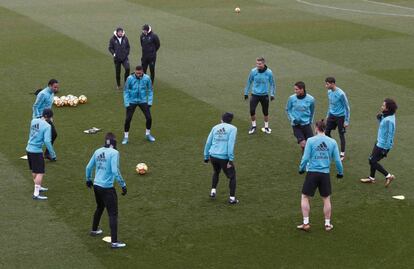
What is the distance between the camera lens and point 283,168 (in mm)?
18750

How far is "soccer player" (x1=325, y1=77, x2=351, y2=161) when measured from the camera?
61.7ft

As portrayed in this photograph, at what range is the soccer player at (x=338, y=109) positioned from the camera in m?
18.8

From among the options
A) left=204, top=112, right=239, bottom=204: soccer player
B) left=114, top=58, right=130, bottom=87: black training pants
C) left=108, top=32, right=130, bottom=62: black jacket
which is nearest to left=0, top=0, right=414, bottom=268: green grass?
left=114, top=58, right=130, bottom=87: black training pants

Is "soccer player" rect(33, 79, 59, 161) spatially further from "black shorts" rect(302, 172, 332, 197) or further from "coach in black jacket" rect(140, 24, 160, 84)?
"coach in black jacket" rect(140, 24, 160, 84)

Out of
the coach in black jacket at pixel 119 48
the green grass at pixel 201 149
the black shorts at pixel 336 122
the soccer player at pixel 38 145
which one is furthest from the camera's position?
the coach in black jacket at pixel 119 48

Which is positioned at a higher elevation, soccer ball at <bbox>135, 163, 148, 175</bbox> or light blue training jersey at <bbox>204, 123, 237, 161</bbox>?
light blue training jersey at <bbox>204, 123, 237, 161</bbox>

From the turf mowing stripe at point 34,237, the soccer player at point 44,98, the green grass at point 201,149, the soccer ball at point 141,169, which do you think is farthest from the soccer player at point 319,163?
the soccer player at point 44,98

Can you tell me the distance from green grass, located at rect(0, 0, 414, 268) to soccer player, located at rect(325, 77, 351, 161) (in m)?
0.91

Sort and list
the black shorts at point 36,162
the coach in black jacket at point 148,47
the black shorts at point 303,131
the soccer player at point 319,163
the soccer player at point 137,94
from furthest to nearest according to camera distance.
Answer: the coach in black jacket at point 148,47
the soccer player at point 137,94
the black shorts at point 303,131
the black shorts at point 36,162
the soccer player at point 319,163

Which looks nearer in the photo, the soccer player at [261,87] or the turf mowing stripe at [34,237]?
the turf mowing stripe at [34,237]

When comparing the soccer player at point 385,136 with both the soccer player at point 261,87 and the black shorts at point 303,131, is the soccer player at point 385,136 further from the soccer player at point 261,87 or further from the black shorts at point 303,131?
the soccer player at point 261,87

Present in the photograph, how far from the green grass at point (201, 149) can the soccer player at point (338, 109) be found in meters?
0.91

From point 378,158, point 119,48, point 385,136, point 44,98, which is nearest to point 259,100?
point 378,158

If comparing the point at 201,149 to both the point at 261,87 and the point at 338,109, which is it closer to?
the point at 261,87
